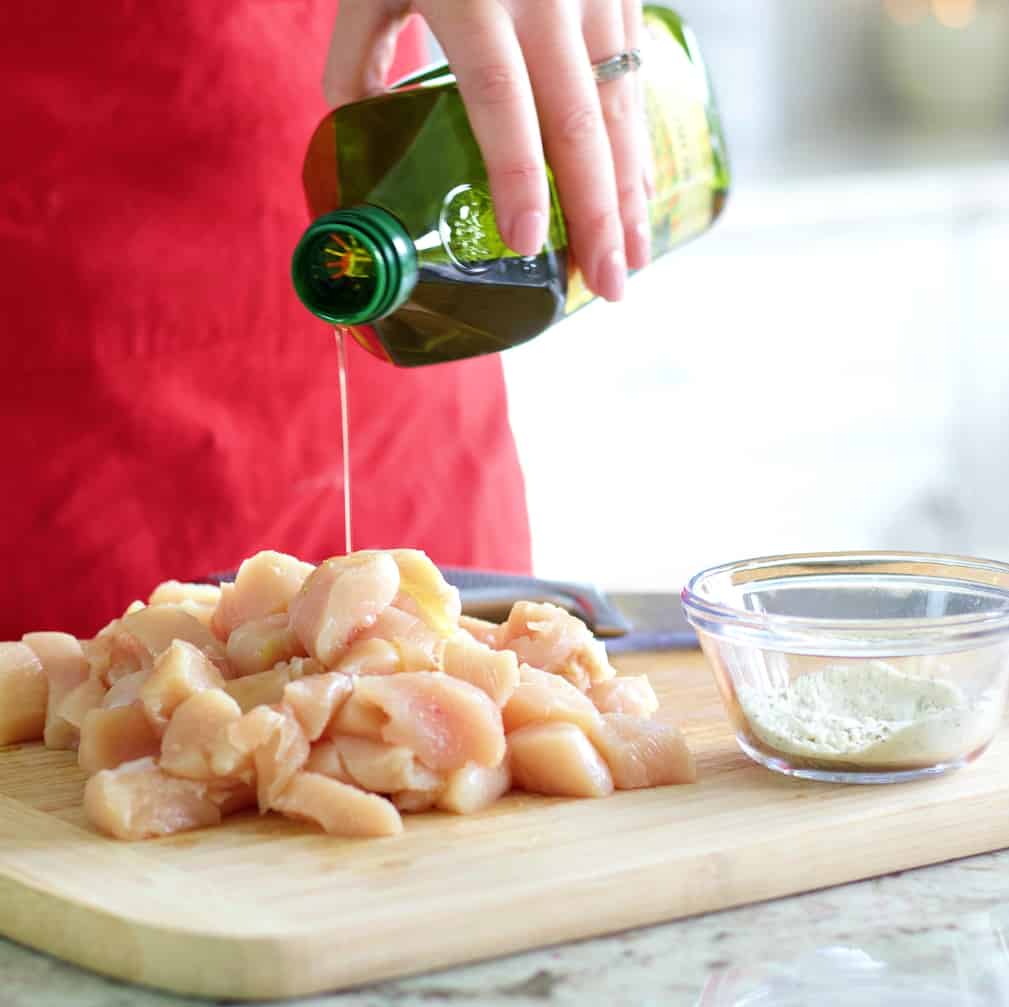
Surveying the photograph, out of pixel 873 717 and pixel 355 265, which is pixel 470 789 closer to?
pixel 873 717

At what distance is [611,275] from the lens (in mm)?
1524

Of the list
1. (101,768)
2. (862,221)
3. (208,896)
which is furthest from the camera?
(862,221)

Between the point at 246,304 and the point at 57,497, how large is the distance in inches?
12.6

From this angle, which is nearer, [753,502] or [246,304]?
[246,304]

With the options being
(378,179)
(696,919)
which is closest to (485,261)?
(378,179)

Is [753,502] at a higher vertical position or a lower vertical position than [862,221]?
lower

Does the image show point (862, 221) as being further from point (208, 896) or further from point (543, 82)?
point (208, 896)

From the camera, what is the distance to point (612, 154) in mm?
1568

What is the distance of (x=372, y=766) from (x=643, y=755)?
21 centimetres

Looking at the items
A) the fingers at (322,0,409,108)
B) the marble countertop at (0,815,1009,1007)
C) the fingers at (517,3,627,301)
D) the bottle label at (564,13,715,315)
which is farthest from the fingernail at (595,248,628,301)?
the marble countertop at (0,815,1009,1007)

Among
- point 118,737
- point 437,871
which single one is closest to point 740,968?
point 437,871

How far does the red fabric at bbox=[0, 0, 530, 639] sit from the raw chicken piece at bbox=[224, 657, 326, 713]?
2.15 ft

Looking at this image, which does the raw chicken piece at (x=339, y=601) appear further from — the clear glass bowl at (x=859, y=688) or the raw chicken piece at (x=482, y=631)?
the clear glass bowl at (x=859, y=688)

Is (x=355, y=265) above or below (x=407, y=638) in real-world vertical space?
above
